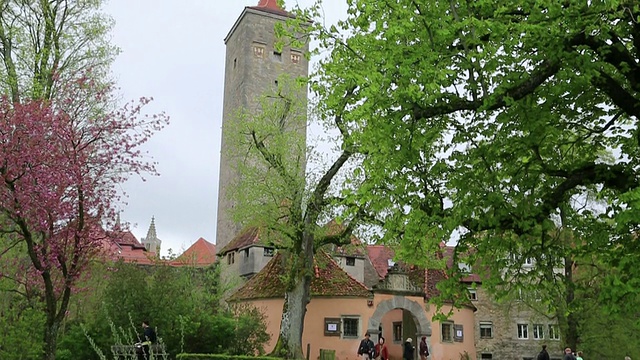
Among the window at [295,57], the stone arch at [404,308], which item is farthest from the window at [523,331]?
the window at [295,57]

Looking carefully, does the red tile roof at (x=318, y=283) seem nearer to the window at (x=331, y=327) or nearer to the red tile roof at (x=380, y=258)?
the window at (x=331, y=327)

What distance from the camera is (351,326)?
97.9 ft

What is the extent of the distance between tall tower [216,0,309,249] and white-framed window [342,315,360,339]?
21204 mm

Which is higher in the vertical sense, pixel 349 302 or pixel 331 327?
pixel 349 302

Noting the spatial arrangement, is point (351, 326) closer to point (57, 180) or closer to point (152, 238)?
point (57, 180)

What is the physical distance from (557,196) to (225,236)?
128 ft

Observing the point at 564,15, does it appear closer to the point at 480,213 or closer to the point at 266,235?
the point at 480,213

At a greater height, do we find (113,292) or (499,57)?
(499,57)

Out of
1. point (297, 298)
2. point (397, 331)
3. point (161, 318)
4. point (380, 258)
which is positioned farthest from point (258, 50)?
point (161, 318)

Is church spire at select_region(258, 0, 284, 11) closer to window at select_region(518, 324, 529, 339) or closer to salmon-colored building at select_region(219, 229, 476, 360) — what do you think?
salmon-colored building at select_region(219, 229, 476, 360)

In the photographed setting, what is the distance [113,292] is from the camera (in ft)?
68.3

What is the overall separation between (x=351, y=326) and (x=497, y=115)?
20.6 meters

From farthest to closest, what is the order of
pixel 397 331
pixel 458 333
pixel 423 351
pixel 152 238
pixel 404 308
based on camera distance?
pixel 152 238 < pixel 397 331 < pixel 458 333 < pixel 404 308 < pixel 423 351

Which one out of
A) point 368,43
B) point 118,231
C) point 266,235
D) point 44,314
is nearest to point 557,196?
point 368,43
